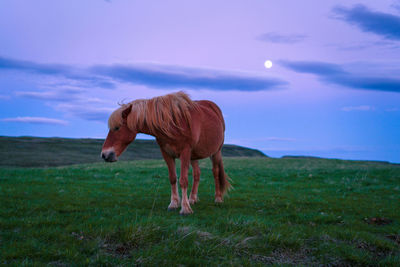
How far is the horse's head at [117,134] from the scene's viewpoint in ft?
25.1

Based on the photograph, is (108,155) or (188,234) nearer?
(188,234)

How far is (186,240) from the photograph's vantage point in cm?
503

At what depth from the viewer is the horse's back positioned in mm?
8336

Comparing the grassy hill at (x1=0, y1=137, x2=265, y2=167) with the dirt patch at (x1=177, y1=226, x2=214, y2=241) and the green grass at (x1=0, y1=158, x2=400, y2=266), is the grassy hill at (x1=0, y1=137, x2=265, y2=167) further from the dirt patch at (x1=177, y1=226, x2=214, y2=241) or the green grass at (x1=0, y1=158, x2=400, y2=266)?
the dirt patch at (x1=177, y1=226, x2=214, y2=241)

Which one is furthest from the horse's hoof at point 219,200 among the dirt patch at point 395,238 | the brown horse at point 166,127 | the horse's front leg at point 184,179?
the dirt patch at point 395,238

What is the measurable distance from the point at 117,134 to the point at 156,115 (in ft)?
3.30

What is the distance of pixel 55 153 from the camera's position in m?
46.6

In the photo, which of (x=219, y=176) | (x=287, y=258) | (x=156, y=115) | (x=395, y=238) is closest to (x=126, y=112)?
(x=156, y=115)

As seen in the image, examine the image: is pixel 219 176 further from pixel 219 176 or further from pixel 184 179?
pixel 184 179

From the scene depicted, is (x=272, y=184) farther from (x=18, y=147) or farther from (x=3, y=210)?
(x=18, y=147)

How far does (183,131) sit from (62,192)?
5281 mm

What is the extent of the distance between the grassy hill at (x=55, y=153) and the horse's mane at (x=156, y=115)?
3027 centimetres

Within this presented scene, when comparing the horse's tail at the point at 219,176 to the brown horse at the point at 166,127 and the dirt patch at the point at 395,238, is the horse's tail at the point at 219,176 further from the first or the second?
the dirt patch at the point at 395,238

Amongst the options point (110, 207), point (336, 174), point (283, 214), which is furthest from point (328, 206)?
point (336, 174)
